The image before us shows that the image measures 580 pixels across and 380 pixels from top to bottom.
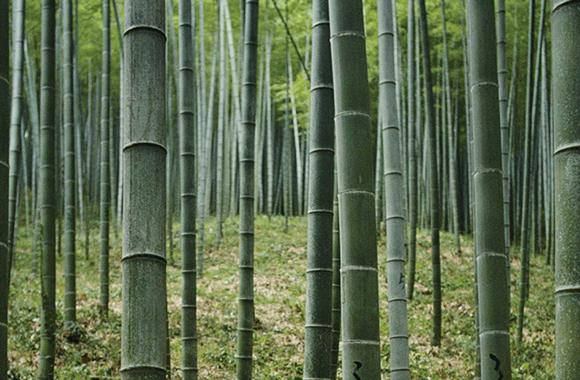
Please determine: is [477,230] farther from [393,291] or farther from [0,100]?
[0,100]

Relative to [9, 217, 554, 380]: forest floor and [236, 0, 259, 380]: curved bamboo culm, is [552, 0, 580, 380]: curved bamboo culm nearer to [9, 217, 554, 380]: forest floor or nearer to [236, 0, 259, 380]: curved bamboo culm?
[236, 0, 259, 380]: curved bamboo culm

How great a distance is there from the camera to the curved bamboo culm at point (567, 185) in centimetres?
177

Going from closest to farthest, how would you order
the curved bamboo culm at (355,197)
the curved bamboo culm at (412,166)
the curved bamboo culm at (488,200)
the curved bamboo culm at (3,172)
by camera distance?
1. the curved bamboo culm at (3,172)
2. the curved bamboo culm at (355,197)
3. the curved bamboo culm at (488,200)
4. the curved bamboo culm at (412,166)

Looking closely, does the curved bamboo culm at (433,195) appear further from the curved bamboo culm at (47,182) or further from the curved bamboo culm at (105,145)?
the curved bamboo culm at (47,182)

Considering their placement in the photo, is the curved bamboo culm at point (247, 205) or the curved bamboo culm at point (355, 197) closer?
the curved bamboo culm at point (355, 197)

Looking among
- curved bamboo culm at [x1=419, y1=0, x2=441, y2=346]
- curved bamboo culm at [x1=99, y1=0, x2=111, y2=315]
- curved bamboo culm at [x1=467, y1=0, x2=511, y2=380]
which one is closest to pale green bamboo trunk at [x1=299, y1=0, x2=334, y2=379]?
curved bamboo culm at [x1=467, y1=0, x2=511, y2=380]

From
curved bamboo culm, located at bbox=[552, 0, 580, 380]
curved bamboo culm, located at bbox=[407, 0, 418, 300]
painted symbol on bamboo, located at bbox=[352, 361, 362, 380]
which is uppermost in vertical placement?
curved bamboo culm, located at bbox=[407, 0, 418, 300]

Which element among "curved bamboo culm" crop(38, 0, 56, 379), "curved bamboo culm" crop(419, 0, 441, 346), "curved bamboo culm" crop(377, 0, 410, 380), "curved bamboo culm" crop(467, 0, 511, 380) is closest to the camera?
"curved bamboo culm" crop(467, 0, 511, 380)

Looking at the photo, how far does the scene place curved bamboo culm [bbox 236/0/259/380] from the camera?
4.15 meters

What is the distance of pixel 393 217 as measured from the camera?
12.8ft

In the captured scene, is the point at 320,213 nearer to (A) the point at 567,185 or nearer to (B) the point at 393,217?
(B) the point at 393,217

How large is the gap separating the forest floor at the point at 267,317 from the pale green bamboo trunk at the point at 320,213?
113 inches

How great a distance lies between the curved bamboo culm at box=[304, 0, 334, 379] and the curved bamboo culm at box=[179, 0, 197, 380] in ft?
4.25

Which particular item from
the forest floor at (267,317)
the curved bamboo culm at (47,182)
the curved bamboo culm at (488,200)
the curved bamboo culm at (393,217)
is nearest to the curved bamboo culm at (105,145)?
the forest floor at (267,317)
